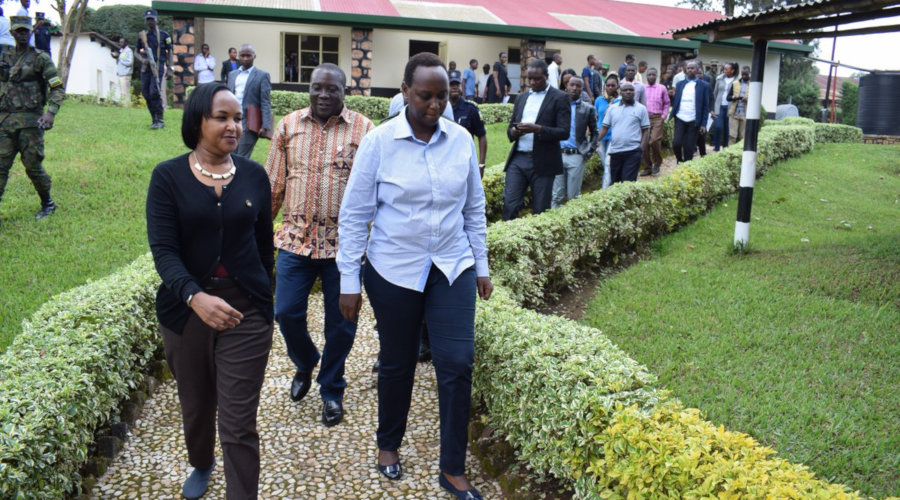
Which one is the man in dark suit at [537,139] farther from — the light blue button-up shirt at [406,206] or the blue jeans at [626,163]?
the light blue button-up shirt at [406,206]

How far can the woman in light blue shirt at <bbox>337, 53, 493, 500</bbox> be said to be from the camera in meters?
3.31

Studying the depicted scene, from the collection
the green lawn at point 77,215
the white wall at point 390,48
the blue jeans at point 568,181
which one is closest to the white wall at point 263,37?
the white wall at point 390,48

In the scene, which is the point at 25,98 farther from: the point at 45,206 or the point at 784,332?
the point at 784,332

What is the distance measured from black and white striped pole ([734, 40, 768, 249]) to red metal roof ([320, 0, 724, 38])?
1244 cm

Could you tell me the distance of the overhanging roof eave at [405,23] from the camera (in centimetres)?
1753

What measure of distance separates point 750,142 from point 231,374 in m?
6.47

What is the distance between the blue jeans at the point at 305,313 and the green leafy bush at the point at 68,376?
936 mm

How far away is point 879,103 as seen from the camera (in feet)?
72.5

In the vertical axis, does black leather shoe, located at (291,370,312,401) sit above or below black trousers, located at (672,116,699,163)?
below

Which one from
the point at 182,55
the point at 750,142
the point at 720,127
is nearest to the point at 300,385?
the point at 750,142

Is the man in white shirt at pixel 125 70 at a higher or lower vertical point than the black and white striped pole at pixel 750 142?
higher

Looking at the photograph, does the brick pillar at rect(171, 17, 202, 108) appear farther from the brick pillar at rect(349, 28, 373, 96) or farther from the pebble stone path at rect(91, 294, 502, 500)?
the pebble stone path at rect(91, 294, 502, 500)

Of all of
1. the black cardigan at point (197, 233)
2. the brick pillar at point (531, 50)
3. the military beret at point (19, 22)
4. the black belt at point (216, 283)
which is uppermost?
the brick pillar at point (531, 50)

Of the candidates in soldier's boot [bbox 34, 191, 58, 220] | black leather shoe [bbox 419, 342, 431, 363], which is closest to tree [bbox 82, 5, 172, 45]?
soldier's boot [bbox 34, 191, 58, 220]
